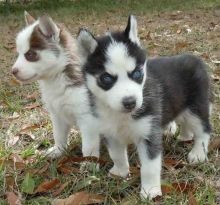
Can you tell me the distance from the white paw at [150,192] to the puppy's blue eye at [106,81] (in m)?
0.82

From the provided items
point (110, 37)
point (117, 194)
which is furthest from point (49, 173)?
point (110, 37)

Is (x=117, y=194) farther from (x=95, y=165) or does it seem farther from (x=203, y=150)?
(x=203, y=150)

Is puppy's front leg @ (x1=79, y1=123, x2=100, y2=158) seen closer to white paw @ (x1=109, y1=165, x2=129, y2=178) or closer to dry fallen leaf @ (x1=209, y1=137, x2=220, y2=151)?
white paw @ (x1=109, y1=165, x2=129, y2=178)

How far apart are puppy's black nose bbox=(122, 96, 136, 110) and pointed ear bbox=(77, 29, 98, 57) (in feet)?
1.60

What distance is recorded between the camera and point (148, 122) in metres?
3.74

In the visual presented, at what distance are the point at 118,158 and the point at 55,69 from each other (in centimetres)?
106

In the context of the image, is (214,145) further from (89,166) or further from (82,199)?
(82,199)

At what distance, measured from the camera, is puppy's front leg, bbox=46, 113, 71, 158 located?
187 inches

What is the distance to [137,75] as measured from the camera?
11.5 ft

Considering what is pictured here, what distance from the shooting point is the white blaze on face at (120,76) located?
3383 mm

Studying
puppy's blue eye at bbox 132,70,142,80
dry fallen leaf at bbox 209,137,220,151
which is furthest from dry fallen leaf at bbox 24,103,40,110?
puppy's blue eye at bbox 132,70,142,80

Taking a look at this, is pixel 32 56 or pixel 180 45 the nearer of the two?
pixel 32 56

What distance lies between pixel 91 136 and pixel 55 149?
21.6 inches

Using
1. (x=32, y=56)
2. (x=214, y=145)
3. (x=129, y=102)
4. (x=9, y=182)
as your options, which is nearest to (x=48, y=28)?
(x=32, y=56)
